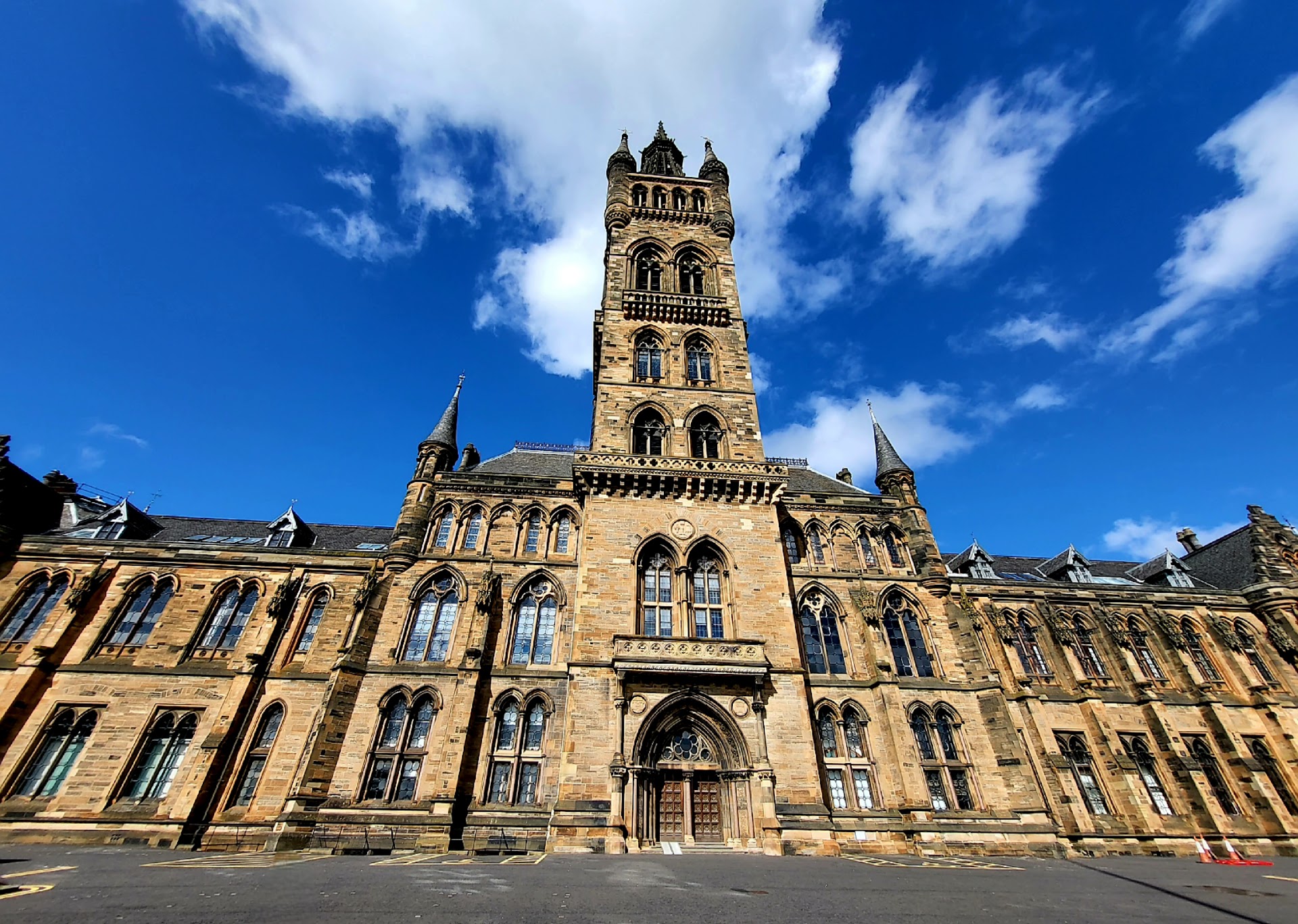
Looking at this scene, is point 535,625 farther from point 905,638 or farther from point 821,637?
point 905,638

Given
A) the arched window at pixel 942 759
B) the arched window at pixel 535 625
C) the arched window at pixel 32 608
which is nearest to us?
the arched window at pixel 942 759

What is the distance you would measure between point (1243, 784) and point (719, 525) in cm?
2302

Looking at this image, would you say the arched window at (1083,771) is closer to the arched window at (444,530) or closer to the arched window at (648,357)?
the arched window at (648,357)

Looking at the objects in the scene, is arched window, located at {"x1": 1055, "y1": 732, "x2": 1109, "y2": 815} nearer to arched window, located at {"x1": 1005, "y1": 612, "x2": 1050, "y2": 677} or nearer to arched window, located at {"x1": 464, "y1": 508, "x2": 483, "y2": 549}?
arched window, located at {"x1": 1005, "y1": 612, "x2": 1050, "y2": 677}

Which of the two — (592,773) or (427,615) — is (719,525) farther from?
(427,615)

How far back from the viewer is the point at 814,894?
9.22 m

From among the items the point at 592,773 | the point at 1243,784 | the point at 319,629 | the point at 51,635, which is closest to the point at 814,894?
the point at 592,773

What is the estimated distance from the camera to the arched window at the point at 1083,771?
2080 cm

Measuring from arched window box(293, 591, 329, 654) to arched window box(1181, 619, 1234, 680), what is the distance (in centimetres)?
3756

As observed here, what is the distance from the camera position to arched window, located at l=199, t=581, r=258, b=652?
2156 cm

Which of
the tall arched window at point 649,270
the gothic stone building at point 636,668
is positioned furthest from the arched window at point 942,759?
the tall arched window at point 649,270

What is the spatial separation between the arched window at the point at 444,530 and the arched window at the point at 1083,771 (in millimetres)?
25445

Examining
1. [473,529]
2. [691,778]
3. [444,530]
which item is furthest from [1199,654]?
[444,530]

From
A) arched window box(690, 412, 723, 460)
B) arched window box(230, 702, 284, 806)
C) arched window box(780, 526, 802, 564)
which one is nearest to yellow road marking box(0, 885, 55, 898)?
arched window box(230, 702, 284, 806)
